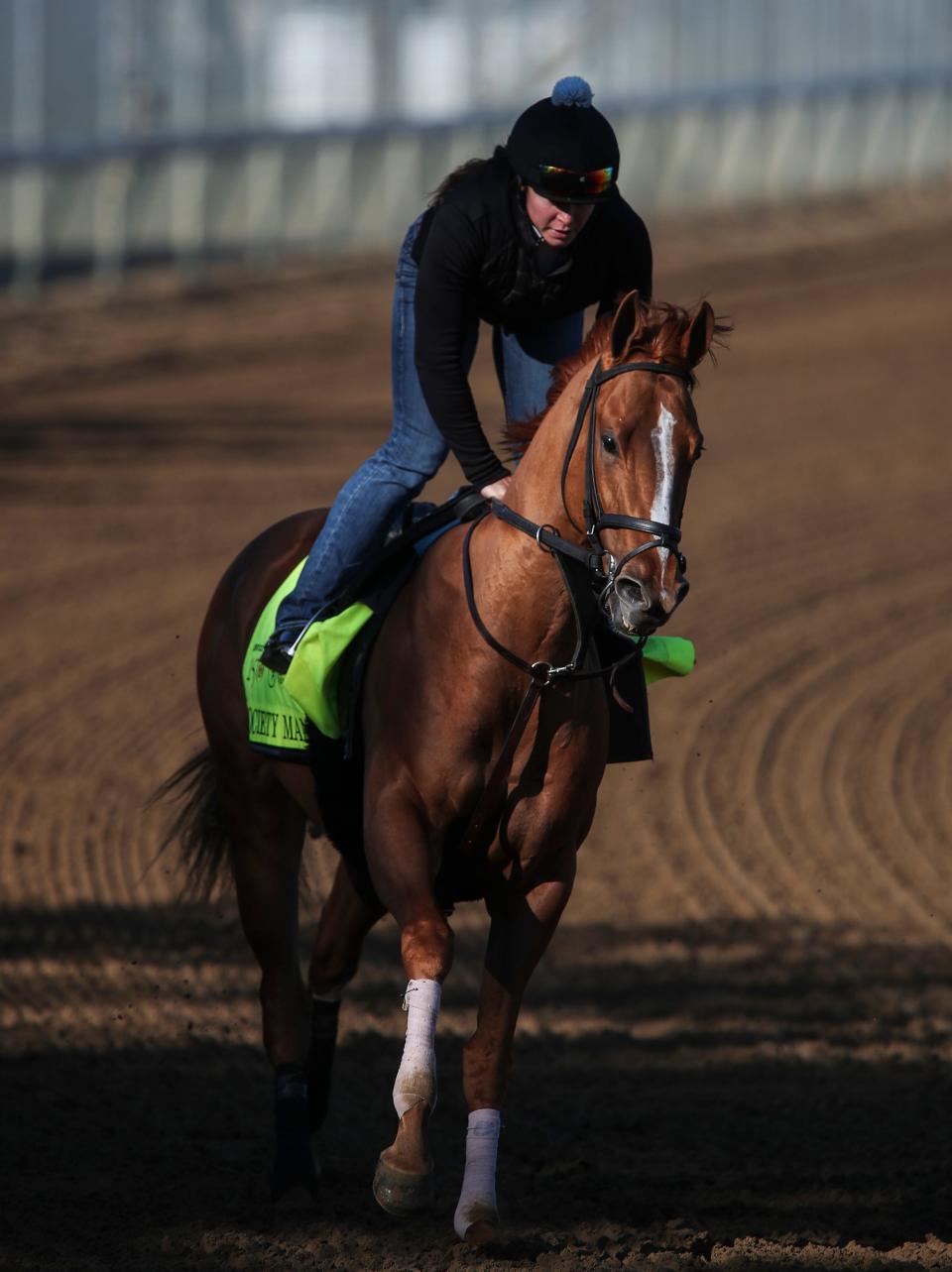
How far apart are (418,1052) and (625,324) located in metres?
1.76

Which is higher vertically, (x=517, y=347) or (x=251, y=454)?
(x=517, y=347)

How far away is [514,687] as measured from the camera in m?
4.79

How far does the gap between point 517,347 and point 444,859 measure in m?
1.49

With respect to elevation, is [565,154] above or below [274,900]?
above

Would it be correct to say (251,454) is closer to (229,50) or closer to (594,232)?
(229,50)

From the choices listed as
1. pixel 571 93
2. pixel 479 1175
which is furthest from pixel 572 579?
pixel 479 1175

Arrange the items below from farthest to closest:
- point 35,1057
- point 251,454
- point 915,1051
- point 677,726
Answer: point 251,454 < point 677,726 < point 915,1051 < point 35,1057

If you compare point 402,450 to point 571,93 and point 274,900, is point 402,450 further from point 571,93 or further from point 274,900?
point 274,900

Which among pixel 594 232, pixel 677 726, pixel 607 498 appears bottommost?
pixel 677 726

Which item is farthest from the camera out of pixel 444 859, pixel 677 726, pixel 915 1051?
pixel 677 726

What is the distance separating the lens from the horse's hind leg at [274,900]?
19.1ft

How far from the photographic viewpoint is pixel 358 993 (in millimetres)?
7164

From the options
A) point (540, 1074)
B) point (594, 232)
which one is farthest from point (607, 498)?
point (540, 1074)

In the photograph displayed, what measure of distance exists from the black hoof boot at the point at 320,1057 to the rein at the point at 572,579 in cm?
131
